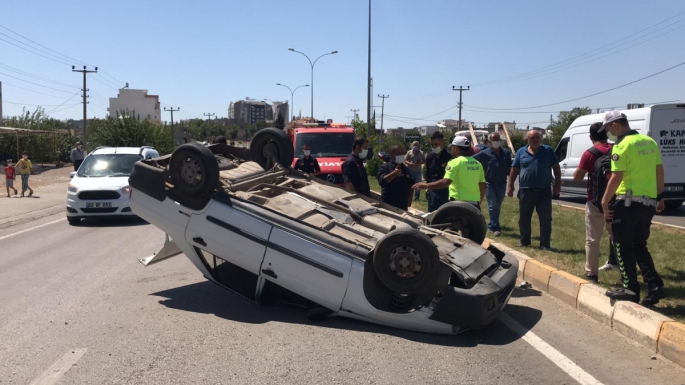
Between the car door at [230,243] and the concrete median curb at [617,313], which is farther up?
the car door at [230,243]

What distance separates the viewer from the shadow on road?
5523 millimetres

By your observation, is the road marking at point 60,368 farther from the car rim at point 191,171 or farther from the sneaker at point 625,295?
the sneaker at point 625,295

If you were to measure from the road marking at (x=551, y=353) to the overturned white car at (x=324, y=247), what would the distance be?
0.31 meters

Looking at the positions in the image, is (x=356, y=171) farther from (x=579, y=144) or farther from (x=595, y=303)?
(x=579, y=144)

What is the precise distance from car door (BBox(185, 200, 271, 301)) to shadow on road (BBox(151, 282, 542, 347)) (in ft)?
0.82

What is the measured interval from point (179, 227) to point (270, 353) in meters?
1.92

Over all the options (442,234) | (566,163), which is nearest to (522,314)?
(442,234)

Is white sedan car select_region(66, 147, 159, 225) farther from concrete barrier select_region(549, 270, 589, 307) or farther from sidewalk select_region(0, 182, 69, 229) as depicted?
concrete barrier select_region(549, 270, 589, 307)

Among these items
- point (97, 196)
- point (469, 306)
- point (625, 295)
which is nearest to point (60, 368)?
point (469, 306)

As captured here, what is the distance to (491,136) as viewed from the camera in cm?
1076

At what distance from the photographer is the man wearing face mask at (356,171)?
31.5ft

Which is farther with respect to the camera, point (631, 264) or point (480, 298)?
point (631, 264)

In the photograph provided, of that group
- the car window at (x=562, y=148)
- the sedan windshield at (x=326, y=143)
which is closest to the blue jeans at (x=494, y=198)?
the sedan windshield at (x=326, y=143)

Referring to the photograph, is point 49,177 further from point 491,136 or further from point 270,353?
point 270,353
